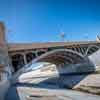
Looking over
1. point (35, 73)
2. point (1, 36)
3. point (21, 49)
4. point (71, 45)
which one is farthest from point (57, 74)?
point (1, 36)

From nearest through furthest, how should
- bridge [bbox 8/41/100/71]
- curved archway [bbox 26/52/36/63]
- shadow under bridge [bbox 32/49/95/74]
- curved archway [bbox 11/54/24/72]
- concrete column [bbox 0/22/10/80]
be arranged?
concrete column [bbox 0/22/10/80] → bridge [bbox 8/41/100/71] → curved archway [bbox 11/54/24/72] → curved archway [bbox 26/52/36/63] → shadow under bridge [bbox 32/49/95/74]

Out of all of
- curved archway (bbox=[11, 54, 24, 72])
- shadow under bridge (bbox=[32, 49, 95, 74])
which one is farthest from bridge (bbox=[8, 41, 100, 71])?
shadow under bridge (bbox=[32, 49, 95, 74])

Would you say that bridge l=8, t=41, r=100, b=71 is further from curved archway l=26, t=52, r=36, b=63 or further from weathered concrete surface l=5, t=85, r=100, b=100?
weathered concrete surface l=5, t=85, r=100, b=100

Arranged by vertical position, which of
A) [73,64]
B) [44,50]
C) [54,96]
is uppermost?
[44,50]

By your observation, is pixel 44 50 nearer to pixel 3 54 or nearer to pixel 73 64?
pixel 3 54

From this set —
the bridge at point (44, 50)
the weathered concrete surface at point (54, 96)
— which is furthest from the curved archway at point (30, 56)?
the weathered concrete surface at point (54, 96)

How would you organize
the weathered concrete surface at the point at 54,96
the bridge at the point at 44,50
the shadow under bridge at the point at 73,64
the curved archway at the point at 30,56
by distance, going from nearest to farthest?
the weathered concrete surface at the point at 54,96 → the bridge at the point at 44,50 → the curved archway at the point at 30,56 → the shadow under bridge at the point at 73,64

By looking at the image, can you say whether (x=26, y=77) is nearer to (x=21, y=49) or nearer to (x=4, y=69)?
(x=21, y=49)

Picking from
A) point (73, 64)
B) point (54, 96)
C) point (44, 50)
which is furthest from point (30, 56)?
point (73, 64)

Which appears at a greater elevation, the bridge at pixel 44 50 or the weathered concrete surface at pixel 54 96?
the bridge at pixel 44 50

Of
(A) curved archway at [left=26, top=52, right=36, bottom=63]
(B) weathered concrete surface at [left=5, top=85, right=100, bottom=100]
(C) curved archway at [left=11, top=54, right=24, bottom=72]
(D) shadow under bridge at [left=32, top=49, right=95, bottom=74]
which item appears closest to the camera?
(B) weathered concrete surface at [left=5, top=85, right=100, bottom=100]

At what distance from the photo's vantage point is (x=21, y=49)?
28094 mm

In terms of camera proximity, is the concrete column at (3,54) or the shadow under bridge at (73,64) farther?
the shadow under bridge at (73,64)

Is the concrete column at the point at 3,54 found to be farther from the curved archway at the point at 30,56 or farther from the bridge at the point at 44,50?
the curved archway at the point at 30,56
